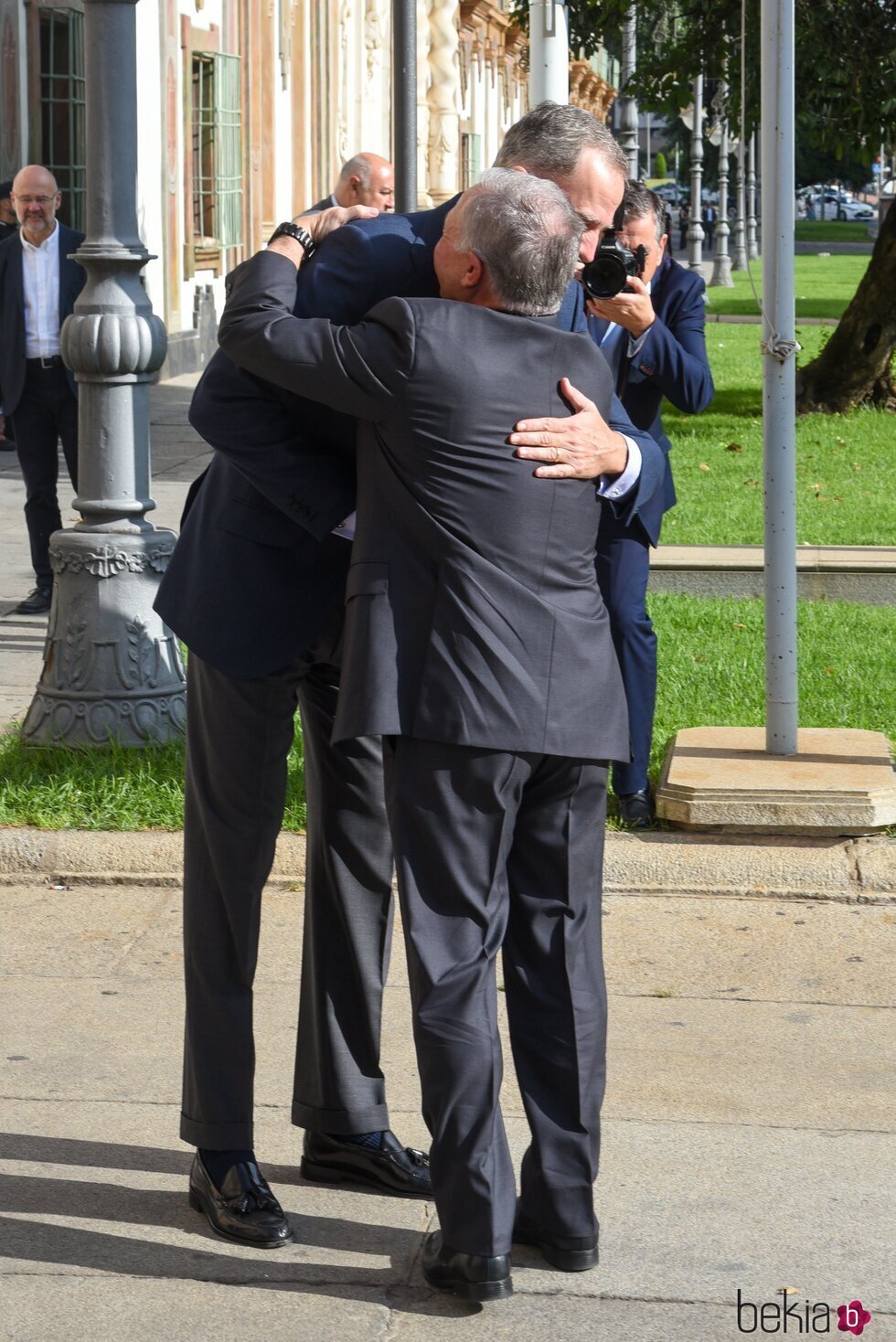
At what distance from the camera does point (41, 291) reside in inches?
377

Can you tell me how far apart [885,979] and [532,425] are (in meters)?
2.31

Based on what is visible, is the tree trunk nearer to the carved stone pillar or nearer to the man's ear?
the man's ear

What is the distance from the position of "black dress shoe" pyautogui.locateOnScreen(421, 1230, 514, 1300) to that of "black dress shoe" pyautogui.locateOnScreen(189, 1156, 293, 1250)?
1.16 ft

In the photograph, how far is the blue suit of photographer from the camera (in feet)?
18.3

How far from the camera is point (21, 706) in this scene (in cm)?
742

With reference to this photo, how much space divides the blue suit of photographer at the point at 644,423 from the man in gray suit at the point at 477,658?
2151mm

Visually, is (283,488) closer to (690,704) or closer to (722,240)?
(690,704)

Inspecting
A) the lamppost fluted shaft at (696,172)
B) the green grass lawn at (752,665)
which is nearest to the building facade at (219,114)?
the lamppost fluted shaft at (696,172)

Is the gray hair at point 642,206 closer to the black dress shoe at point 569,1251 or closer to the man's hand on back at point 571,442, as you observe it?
the man's hand on back at point 571,442

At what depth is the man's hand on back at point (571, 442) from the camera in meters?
3.15

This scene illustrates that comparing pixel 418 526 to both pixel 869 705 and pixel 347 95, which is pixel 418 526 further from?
pixel 347 95

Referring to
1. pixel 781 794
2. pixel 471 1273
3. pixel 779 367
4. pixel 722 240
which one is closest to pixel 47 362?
pixel 779 367

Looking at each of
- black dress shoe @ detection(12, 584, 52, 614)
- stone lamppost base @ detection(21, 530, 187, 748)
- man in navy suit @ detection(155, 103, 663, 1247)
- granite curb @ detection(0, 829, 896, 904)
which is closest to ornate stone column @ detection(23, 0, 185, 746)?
stone lamppost base @ detection(21, 530, 187, 748)

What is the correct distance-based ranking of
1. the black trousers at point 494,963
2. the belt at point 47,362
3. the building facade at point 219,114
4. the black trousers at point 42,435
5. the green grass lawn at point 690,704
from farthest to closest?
the building facade at point 219,114, the black trousers at point 42,435, the belt at point 47,362, the green grass lawn at point 690,704, the black trousers at point 494,963
